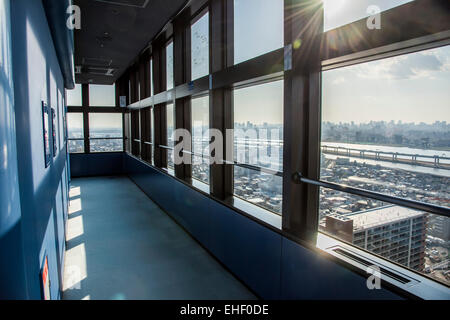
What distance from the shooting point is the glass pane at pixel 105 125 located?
34.6 feet

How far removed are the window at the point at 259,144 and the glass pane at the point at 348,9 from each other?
2.53 ft

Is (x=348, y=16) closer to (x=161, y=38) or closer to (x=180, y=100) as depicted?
(x=180, y=100)

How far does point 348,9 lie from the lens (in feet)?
6.79

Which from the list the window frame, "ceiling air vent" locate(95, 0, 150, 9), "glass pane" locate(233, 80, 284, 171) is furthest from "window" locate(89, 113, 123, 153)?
"glass pane" locate(233, 80, 284, 171)

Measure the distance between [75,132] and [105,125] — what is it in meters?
1.03

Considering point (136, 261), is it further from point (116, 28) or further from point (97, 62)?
point (97, 62)

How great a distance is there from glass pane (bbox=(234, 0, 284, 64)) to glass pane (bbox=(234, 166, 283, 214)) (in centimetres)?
132

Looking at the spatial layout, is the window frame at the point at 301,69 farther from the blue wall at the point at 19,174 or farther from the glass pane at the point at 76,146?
the glass pane at the point at 76,146

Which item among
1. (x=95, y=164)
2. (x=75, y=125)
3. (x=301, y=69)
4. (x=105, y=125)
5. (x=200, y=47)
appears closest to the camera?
(x=301, y=69)

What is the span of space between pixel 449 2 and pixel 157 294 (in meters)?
3.21

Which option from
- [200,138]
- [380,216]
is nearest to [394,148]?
[380,216]

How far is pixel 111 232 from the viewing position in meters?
4.81

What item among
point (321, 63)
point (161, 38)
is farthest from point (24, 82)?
point (161, 38)

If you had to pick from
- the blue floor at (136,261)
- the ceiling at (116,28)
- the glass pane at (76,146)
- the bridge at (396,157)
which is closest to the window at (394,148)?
the bridge at (396,157)
